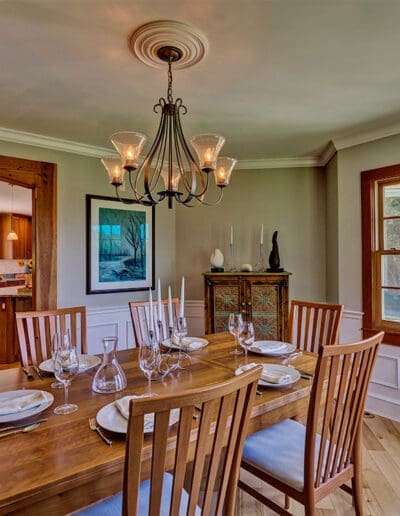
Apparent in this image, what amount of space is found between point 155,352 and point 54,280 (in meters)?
2.14

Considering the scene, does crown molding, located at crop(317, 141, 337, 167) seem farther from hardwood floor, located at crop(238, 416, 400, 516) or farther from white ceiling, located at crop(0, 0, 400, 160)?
hardwood floor, located at crop(238, 416, 400, 516)

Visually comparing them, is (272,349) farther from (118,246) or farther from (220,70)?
(118,246)

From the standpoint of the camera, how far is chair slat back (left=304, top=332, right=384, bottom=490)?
1.30m

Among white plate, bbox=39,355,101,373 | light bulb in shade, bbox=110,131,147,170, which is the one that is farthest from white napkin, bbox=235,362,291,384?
light bulb in shade, bbox=110,131,147,170

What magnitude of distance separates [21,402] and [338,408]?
4.15 feet

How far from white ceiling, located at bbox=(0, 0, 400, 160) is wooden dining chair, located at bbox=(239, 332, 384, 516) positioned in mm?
1539

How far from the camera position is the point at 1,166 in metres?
3.08

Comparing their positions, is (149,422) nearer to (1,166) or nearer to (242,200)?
(1,166)

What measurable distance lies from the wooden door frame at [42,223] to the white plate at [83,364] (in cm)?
157

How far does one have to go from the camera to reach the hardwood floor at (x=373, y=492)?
1890 mm

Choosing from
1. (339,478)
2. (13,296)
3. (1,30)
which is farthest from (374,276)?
(13,296)

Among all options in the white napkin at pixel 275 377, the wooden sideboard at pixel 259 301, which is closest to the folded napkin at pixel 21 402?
the white napkin at pixel 275 377

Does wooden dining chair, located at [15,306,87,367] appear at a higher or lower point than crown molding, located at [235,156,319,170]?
A: lower

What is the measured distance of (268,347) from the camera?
2125 millimetres
